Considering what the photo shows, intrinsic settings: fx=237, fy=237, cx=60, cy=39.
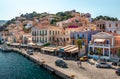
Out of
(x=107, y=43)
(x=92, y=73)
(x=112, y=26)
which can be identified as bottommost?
(x=92, y=73)

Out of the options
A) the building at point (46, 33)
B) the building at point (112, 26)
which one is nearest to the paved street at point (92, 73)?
the building at point (112, 26)

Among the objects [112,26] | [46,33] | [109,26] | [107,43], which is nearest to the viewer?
[107,43]

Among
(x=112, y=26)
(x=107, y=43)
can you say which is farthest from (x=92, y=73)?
(x=112, y=26)

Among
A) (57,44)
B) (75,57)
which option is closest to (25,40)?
(57,44)

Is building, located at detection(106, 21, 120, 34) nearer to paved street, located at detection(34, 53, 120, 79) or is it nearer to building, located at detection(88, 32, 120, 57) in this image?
building, located at detection(88, 32, 120, 57)

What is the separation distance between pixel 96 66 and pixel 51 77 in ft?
32.6

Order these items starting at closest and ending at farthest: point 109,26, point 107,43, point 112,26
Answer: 1. point 107,43
2. point 109,26
3. point 112,26

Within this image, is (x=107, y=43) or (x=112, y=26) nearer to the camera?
(x=107, y=43)

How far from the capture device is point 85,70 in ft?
149

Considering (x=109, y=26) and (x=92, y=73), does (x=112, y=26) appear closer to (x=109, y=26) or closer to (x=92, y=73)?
(x=109, y=26)

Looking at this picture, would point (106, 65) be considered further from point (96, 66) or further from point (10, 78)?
point (10, 78)

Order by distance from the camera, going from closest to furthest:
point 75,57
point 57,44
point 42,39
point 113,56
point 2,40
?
point 113,56 → point 75,57 → point 57,44 → point 42,39 → point 2,40

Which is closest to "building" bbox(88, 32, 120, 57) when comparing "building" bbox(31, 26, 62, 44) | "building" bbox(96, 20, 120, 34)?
"building" bbox(96, 20, 120, 34)

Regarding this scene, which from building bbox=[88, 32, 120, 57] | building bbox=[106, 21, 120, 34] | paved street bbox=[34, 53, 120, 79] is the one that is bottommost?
paved street bbox=[34, 53, 120, 79]
